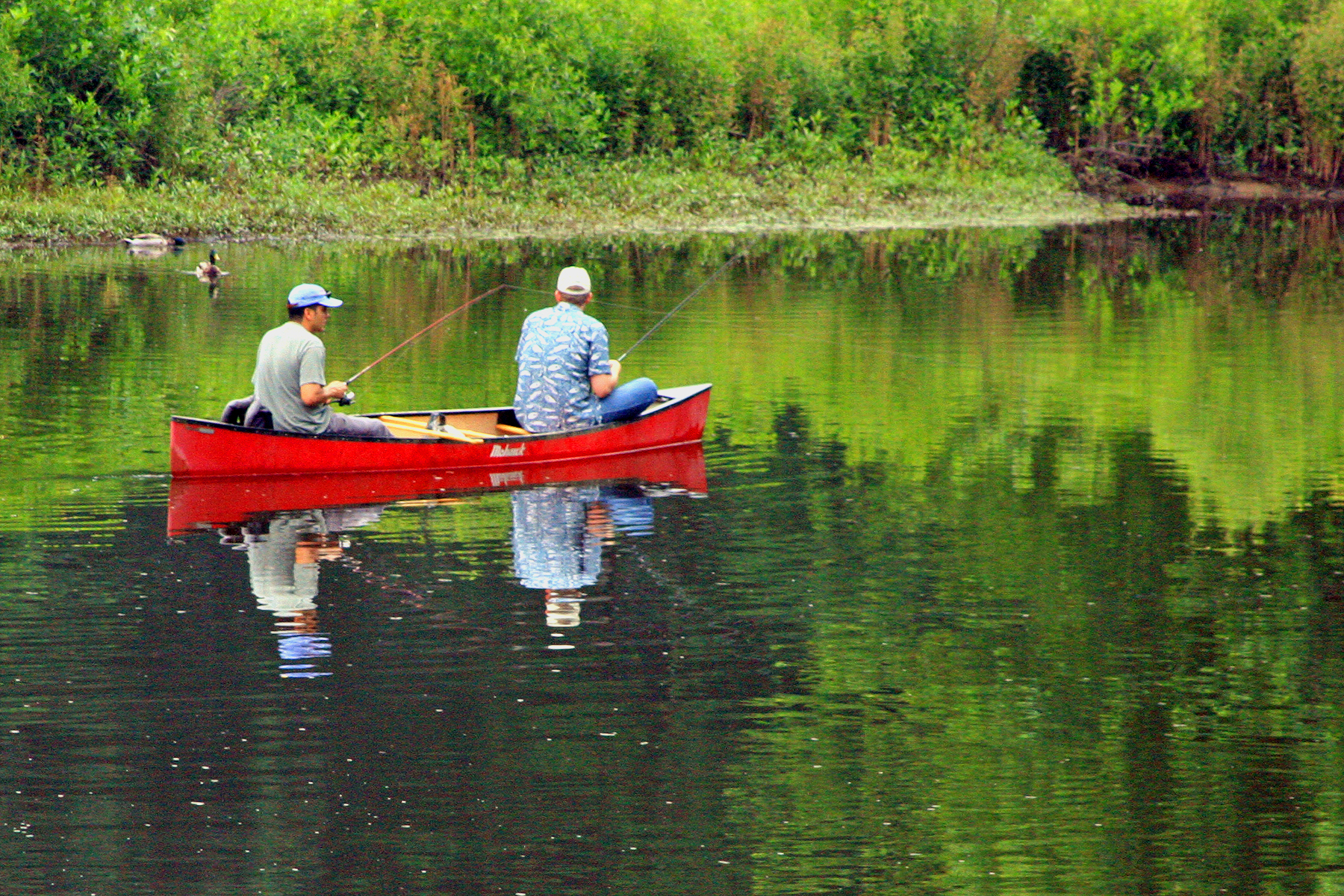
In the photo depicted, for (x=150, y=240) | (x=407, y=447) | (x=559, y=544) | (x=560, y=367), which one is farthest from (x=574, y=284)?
(x=150, y=240)

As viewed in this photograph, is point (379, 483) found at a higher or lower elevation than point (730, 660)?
higher

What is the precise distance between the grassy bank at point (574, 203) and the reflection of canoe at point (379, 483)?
23.9 meters

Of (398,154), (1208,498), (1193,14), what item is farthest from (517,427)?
(1193,14)

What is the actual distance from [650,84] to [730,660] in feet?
141

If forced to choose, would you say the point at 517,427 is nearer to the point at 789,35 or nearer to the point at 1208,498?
the point at 1208,498

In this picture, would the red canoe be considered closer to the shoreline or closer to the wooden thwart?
the wooden thwart

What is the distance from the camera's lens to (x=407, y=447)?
1245 cm

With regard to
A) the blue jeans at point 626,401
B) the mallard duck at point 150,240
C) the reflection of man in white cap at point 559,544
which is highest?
the mallard duck at point 150,240

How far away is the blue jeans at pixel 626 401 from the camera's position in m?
13.5

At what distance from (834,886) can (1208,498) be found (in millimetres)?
7072

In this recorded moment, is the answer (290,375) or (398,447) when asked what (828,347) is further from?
(290,375)

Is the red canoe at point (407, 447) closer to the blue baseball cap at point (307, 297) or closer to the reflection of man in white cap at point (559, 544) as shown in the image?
the reflection of man in white cap at point (559, 544)

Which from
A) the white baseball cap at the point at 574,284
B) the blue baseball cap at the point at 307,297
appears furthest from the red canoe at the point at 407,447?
the white baseball cap at the point at 574,284

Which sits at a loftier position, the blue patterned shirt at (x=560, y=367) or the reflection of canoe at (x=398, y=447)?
the blue patterned shirt at (x=560, y=367)
